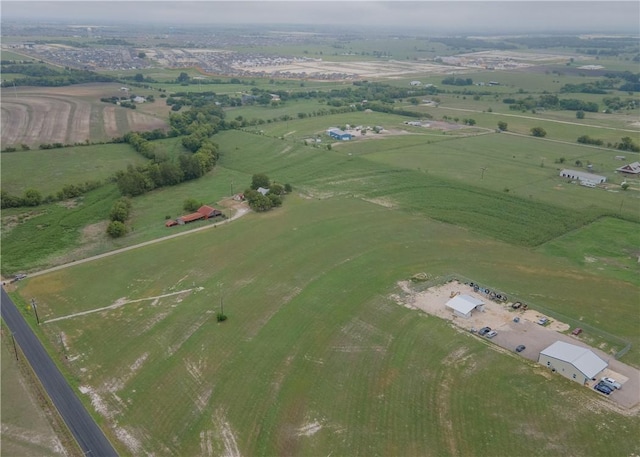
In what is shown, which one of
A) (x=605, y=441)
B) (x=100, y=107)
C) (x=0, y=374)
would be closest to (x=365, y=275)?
(x=605, y=441)

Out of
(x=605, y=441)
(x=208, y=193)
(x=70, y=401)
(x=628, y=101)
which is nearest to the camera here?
(x=605, y=441)

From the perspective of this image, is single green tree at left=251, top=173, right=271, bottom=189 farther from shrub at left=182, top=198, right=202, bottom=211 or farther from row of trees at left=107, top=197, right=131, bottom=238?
row of trees at left=107, top=197, right=131, bottom=238

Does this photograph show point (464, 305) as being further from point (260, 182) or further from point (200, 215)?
point (260, 182)

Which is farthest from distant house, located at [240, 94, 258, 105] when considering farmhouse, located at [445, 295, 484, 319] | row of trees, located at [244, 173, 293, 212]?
farmhouse, located at [445, 295, 484, 319]

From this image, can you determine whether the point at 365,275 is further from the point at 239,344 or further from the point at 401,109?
the point at 401,109

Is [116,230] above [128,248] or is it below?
above

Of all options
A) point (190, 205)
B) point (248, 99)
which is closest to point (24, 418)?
point (190, 205)
